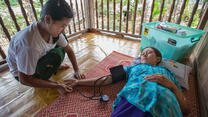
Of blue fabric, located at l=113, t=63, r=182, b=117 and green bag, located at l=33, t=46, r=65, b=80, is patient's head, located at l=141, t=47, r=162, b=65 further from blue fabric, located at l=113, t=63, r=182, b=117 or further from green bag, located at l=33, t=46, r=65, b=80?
green bag, located at l=33, t=46, r=65, b=80

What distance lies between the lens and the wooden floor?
105cm

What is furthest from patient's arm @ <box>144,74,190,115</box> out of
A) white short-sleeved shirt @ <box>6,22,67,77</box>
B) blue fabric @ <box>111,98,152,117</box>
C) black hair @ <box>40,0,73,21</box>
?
white short-sleeved shirt @ <box>6,22,67,77</box>

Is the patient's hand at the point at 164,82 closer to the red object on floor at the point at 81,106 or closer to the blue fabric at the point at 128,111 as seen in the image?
the blue fabric at the point at 128,111

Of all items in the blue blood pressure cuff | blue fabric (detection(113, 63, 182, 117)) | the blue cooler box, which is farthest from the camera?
the blue cooler box

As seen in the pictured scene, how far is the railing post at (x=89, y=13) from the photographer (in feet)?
8.87

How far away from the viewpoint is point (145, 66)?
1.07m

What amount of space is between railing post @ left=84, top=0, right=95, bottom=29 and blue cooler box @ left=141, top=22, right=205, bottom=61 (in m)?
1.51

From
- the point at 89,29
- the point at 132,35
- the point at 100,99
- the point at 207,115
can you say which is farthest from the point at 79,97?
the point at 89,29

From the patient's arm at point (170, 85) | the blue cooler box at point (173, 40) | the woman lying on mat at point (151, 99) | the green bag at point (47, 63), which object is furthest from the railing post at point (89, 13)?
the patient's arm at point (170, 85)

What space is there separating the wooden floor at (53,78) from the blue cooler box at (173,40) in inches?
15.1

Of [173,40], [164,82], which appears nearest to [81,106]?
[164,82]

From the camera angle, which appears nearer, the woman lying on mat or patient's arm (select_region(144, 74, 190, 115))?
the woman lying on mat

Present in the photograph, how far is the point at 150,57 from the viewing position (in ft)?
3.79

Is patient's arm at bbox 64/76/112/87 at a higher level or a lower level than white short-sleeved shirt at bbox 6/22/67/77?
lower
